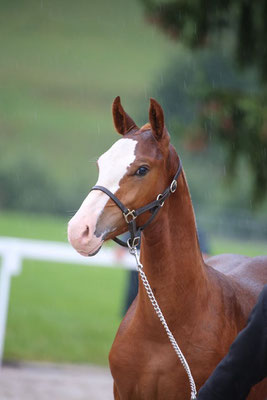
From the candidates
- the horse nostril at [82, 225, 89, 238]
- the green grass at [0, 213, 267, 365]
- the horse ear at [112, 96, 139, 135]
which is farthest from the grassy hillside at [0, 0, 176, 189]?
the horse nostril at [82, 225, 89, 238]

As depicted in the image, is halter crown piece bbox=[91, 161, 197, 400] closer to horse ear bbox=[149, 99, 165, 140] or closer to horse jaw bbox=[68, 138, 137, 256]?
horse jaw bbox=[68, 138, 137, 256]

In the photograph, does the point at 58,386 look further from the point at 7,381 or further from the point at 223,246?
the point at 223,246

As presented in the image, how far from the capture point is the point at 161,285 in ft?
11.3

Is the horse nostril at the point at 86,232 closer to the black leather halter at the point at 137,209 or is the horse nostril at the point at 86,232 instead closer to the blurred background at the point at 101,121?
the black leather halter at the point at 137,209

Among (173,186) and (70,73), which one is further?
(70,73)

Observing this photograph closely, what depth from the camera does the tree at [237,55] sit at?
8336mm

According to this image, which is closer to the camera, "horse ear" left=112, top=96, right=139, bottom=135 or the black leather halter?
the black leather halter

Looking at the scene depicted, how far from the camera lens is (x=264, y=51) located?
888cm

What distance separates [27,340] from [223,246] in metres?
11.2

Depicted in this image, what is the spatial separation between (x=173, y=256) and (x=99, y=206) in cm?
59

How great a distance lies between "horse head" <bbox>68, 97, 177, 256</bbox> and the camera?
3.03 meters

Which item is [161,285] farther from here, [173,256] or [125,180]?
[125,180]

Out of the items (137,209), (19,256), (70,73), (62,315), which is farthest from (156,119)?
(70,73)

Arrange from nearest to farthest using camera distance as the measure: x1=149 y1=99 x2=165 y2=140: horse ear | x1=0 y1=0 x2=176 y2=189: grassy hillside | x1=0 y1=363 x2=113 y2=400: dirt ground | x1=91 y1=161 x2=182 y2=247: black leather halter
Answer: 1. x1=91 y1=161 x2=182 y2=247: black leather halter
2. x1=149 y1=99 x2=165 y2=140: horse ear
3. x1=0 y1=363 x2=113 y2=400: dirt ground
4. x1=0 y1=0 x2=176 y2=189: grassy hillside
